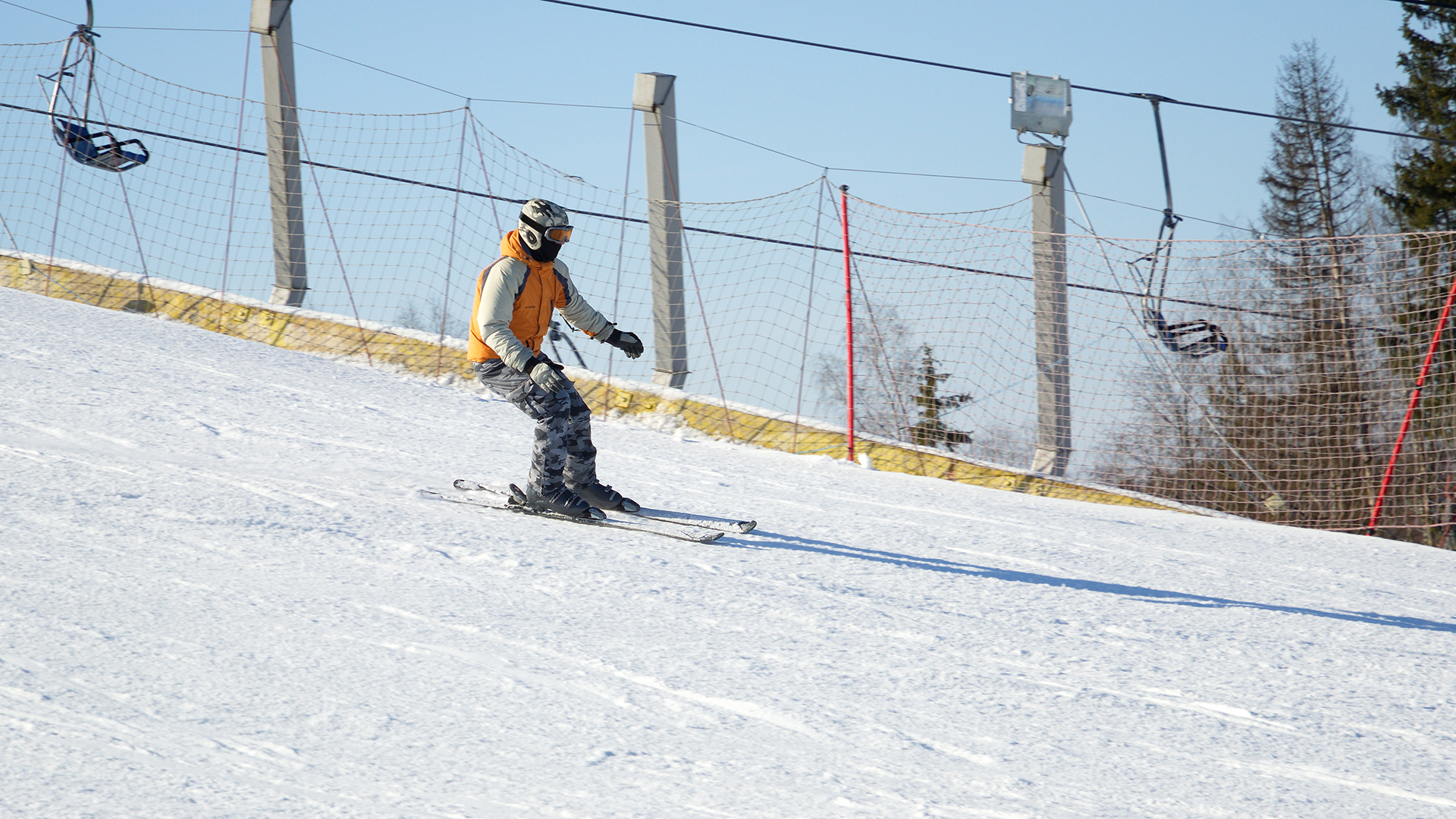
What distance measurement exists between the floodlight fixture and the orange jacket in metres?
4.36

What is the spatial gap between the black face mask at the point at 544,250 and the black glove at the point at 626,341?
1.87 feet

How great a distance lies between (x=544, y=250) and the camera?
16.6 ft


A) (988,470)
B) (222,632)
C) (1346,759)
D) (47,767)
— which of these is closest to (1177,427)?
(988,470)

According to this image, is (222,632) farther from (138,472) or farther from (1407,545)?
(1407,545)

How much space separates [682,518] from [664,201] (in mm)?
3849

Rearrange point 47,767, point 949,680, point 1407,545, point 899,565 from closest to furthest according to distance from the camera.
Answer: point 47,767 → point 949,680 → point 899,565 → point 1407,545

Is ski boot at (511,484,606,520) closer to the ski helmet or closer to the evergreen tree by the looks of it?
the ski helmet

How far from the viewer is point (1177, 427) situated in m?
9.52

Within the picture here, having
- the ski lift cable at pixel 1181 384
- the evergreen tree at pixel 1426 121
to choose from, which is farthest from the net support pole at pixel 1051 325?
the evergreen tree at pixel 1426 121

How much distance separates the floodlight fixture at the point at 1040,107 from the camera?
8305mm

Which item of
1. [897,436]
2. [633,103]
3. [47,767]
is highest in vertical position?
[633,103]

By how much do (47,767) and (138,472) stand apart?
3.02m

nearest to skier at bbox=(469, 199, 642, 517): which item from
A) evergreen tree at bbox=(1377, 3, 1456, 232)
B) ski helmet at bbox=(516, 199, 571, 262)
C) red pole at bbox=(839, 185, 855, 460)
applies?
ski helmet at bbox=(516, 199, 571, 262)

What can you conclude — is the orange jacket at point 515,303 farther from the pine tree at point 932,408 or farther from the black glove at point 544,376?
the pine tree at point 932,408
